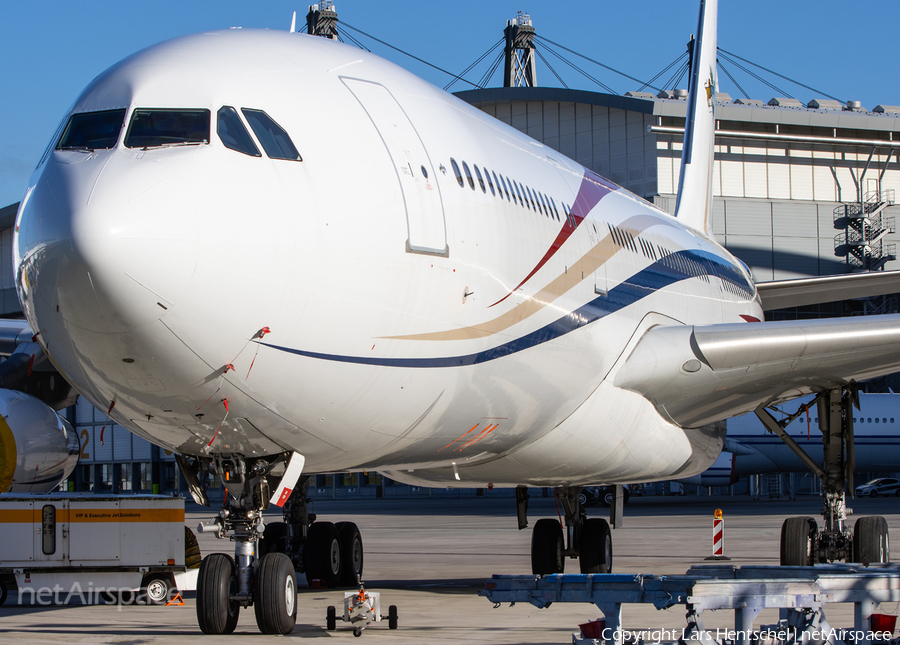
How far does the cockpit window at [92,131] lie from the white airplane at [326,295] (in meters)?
0.02

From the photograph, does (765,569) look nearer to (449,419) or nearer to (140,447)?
(449,419)

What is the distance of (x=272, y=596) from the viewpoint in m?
6.27

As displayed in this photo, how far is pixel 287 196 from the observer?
537 cm

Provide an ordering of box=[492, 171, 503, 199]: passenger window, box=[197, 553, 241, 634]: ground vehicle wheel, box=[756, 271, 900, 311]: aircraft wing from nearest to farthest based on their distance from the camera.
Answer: box=[197, 553, 241, 634]: ground vehicle wheel, box=[492, 171, 503, 199]: passenger window, box=[756, 271, 900, 311]: aircraft wing

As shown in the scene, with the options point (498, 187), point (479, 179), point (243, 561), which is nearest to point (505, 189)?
point (498, 187)

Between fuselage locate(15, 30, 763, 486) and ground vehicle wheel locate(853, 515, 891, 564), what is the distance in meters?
5.77

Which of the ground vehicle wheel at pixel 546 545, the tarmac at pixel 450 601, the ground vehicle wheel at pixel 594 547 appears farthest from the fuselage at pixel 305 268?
the ground vehicle wheel at pixel 546 545

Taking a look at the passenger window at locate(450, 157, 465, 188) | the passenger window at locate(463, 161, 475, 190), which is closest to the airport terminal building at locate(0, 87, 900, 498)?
the passenger window at locate(463, 161, 475, 190)

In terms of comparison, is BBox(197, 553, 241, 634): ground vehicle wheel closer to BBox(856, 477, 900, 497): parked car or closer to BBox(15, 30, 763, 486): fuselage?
BBox(15, 30, 763, 486): fuselage

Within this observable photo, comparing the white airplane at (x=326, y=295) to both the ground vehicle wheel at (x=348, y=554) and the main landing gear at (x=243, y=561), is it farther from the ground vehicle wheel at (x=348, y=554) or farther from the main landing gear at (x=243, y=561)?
the ground vehicle wheel at (x=348, y=554)

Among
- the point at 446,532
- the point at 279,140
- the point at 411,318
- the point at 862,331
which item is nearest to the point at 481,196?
the point at 411,318

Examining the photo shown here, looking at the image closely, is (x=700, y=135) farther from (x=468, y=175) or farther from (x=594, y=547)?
(x=468, y=175)

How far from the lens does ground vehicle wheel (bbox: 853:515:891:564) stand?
12.3 meters

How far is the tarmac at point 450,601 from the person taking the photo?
26.0 ft
